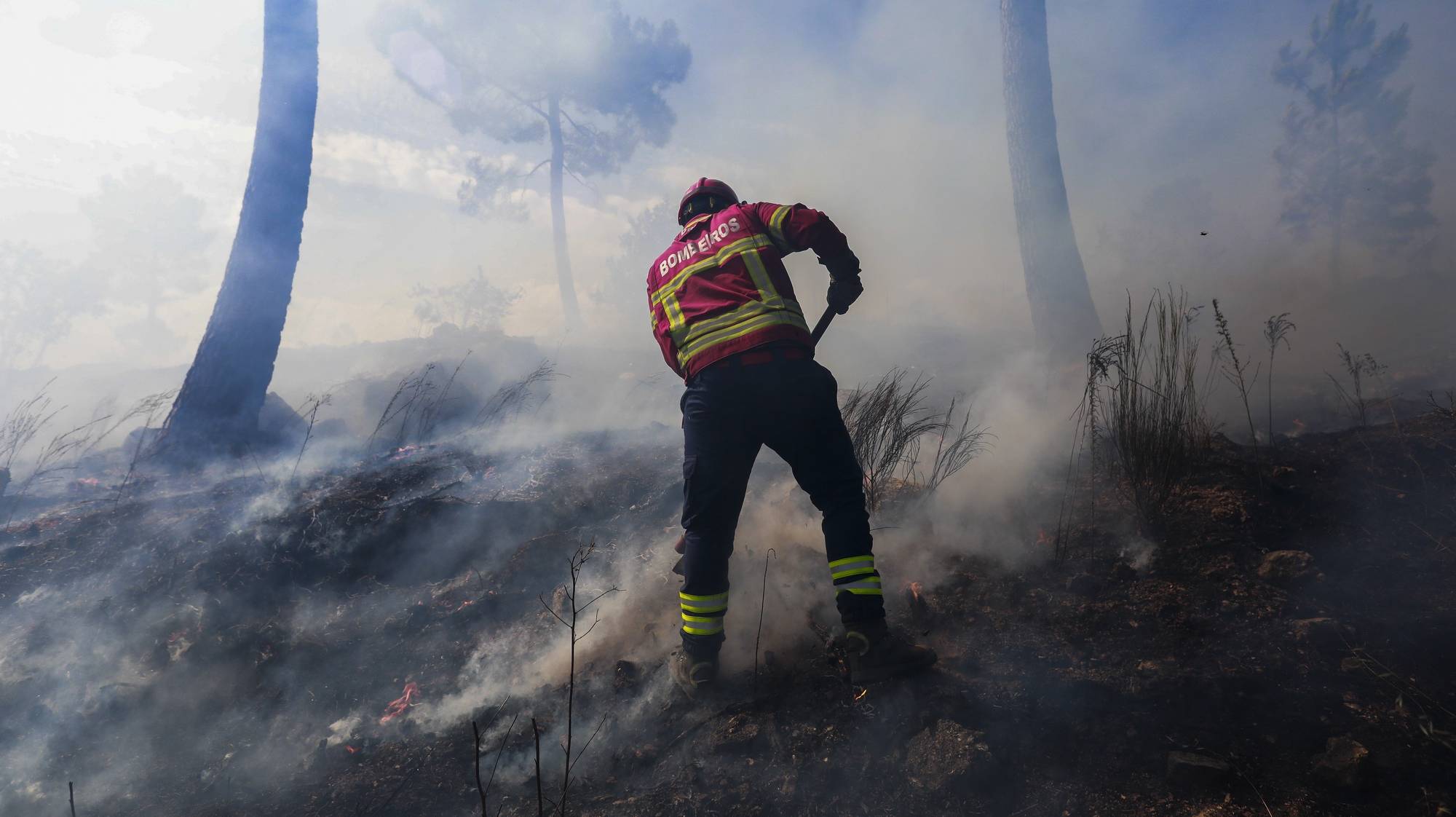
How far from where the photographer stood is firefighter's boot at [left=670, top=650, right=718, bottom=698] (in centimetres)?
228

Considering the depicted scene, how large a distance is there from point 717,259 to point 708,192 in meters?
0.59

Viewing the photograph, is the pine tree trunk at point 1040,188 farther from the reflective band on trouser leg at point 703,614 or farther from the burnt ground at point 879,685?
the reflective band on trouser leg at point 703,614

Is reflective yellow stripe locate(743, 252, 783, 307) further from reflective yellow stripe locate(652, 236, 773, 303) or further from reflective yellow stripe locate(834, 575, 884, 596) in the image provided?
reflective yellow stripe locate(834, 575, 884, 596)

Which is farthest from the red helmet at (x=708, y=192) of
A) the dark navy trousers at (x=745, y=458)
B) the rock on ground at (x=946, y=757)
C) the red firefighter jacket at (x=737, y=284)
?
the rock on ground at (x=946, y=757)

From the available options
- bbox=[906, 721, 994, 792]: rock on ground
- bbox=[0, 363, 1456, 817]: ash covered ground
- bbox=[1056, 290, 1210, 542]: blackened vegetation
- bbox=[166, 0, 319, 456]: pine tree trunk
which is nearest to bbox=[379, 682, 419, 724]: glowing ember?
bbox=[0, 363, 1456, 817]: ash covered ground

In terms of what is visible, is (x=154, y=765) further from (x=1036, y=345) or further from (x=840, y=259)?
(x=1036, y=345)

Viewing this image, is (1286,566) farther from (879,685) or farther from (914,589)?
(879,685)

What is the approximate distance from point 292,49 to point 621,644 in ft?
25.9

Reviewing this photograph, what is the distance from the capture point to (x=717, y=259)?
2.53 m

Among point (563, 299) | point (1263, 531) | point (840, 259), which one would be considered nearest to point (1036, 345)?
point (1263, 531)

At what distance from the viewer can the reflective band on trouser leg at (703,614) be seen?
7.64ft

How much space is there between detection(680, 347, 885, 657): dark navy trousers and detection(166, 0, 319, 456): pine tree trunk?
6103mm

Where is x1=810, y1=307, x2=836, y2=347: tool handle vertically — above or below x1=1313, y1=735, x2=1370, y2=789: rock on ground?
above

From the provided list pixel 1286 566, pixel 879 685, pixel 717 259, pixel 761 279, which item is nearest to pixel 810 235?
pixel 761 279
